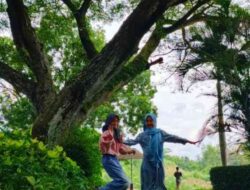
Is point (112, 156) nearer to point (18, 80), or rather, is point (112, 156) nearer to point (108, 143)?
point (108, 143)

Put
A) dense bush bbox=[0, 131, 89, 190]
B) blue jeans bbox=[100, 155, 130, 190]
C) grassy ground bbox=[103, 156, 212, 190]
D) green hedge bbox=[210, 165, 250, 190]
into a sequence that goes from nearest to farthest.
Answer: dense bush bbox=[0, 131, 89, 190] < blue jeans bbox=[100, 155, 130, 190] < green hedge bbox=[210, 165, 250, 190] < grassy ground bbox=[103, 156, 212, 190]

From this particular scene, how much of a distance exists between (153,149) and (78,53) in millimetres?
12974

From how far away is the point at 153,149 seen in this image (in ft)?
30.5

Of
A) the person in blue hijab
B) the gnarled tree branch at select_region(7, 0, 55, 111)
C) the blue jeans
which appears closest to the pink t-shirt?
the blue jeans

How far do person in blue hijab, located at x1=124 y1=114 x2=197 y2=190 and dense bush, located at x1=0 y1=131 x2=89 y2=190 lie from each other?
5.46 m

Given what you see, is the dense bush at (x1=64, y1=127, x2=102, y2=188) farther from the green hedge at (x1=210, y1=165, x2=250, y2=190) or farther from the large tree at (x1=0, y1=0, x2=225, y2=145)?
the green hedge at (x1=210, y1=165, x2=250, y2=190)

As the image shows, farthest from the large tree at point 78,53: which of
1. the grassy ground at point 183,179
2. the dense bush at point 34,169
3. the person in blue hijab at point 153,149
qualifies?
the grassy ground at point 183,179

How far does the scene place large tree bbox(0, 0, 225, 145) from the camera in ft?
37.7

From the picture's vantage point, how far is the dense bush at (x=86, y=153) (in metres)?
14.8

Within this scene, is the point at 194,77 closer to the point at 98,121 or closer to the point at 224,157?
the point at 224,157

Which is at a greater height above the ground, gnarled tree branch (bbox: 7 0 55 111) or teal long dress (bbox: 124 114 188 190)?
gnarled tree branch (bbox: 7 0 55 111)

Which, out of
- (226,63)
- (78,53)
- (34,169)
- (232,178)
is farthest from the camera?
(78,53)

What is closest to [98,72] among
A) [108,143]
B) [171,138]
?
[171,138]

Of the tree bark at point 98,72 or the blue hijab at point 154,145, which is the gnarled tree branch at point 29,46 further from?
the blue hijab at point 154,145
